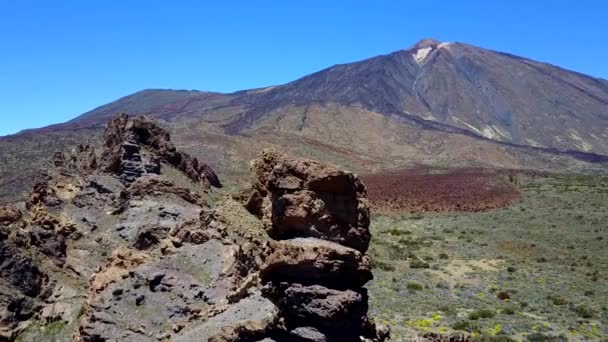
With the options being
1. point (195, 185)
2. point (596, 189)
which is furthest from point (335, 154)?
point (195, 185)

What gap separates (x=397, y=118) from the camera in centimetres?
9119

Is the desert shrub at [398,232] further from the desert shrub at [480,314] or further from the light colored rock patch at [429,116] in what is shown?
the light colored rock patch at [429,116]

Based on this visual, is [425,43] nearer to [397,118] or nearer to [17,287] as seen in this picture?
[397,118]

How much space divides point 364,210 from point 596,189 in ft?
118

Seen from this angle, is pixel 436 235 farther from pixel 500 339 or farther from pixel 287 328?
pixel 287 328

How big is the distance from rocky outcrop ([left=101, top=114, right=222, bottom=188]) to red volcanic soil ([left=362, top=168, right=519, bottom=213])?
1827 cm

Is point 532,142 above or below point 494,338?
above

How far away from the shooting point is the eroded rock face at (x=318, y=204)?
8078 millimetres

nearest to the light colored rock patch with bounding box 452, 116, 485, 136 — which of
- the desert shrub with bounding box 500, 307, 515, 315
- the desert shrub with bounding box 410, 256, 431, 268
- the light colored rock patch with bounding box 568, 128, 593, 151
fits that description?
the light colored rock patch with bounding box 568, 128, 593, 151

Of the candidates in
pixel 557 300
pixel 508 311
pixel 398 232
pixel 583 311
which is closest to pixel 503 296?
pixel 557 300

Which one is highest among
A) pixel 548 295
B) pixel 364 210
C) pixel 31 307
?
pixel 364 210

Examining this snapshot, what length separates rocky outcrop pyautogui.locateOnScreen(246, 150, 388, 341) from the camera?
7.33 m

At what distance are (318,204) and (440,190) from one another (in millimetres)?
36053

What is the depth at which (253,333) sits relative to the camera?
717 cm
